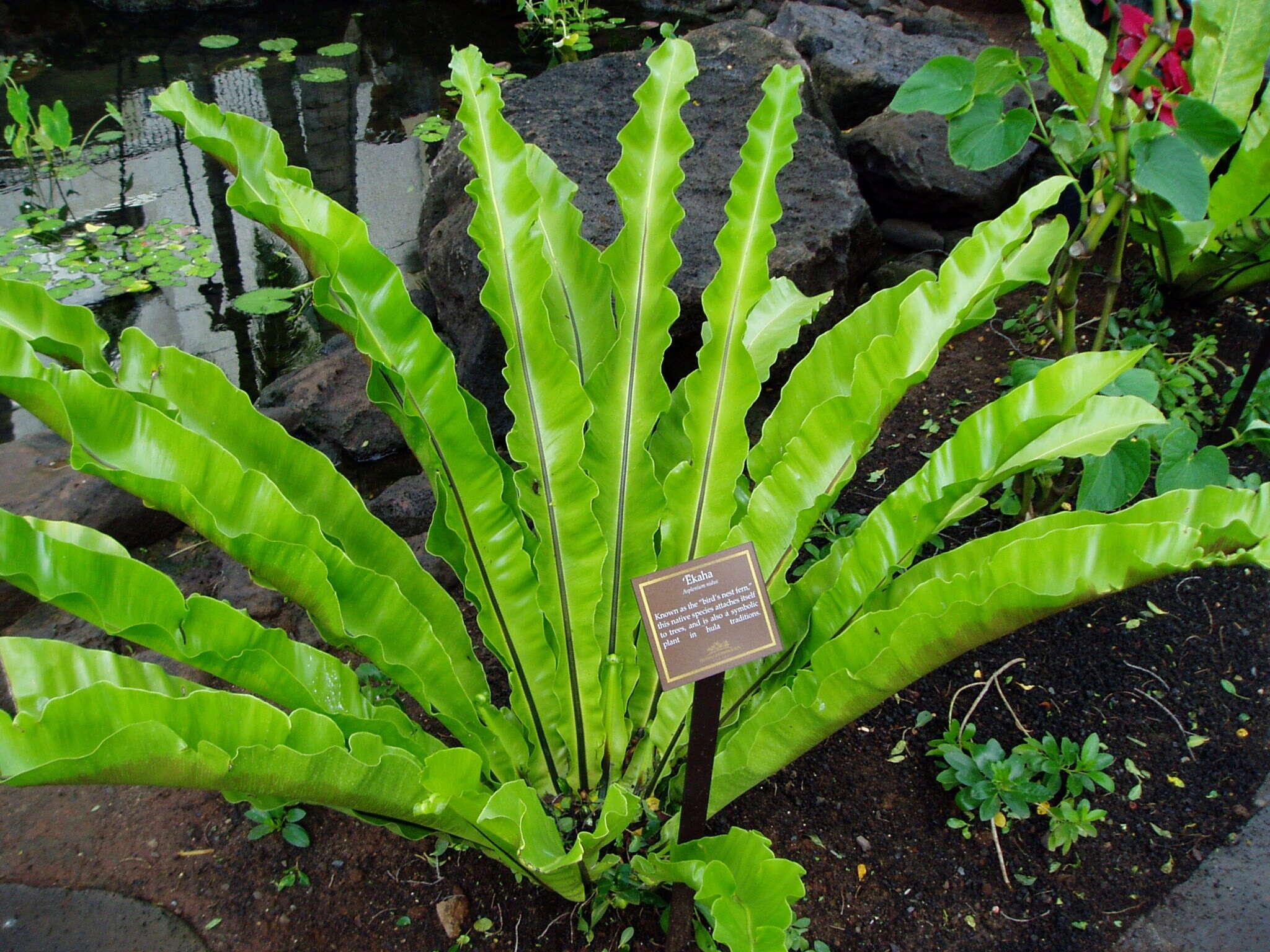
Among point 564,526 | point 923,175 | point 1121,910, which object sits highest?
point 564,526

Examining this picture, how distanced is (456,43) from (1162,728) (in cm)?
619

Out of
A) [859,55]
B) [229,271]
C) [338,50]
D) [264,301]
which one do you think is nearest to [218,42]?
[338,50]

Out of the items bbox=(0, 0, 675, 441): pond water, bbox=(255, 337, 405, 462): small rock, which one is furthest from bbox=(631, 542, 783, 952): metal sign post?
bbox=(0, 0, 675, 441): pond water

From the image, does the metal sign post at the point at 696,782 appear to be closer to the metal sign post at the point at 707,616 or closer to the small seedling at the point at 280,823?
the metal sign post at the point at 707,616

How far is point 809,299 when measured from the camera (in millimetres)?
→ 1899

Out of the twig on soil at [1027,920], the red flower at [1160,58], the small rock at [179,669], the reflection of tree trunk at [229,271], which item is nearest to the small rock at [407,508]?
the small rock at [179,669]

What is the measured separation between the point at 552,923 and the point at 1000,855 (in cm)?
79

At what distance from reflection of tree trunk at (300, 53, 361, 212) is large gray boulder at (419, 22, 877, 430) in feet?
4.47

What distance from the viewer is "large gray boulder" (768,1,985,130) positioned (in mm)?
3885

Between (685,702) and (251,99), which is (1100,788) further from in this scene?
(251,99)

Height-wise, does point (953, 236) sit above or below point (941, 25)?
below

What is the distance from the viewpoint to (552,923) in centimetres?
152

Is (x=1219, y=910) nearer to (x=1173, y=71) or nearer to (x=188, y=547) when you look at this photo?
(x=1173, y=71)

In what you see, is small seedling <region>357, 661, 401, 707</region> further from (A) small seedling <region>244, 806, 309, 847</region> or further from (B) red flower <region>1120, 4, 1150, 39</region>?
(B) red flower <region>1120, 4, 1150, 39</region>
